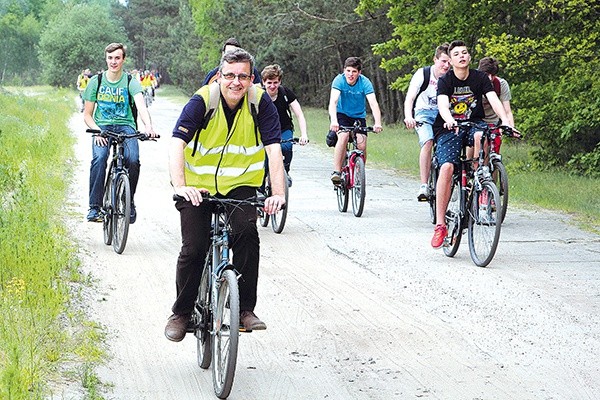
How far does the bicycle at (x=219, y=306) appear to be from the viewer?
19.0ft

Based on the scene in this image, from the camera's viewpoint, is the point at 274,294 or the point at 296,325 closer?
the point at 296,325

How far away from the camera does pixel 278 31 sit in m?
43.9

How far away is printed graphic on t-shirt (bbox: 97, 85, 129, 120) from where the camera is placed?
443 inches

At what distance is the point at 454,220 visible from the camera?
1053cm

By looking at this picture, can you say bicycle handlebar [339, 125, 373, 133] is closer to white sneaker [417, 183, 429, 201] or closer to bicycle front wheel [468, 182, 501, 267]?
white sneaker [417, 183, 429, 201]

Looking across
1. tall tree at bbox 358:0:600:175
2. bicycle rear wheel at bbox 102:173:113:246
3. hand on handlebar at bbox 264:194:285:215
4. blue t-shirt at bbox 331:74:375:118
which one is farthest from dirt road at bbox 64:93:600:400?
tall tree at bbox 358:0:600:175

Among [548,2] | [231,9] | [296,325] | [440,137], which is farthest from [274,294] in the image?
[231,9]

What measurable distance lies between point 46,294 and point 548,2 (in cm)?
1420

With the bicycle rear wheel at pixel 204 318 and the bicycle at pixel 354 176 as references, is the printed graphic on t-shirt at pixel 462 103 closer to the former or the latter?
the bicycle at pixel 354 176

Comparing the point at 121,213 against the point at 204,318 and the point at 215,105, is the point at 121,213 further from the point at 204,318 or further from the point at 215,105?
the point at 215,105

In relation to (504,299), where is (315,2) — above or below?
above

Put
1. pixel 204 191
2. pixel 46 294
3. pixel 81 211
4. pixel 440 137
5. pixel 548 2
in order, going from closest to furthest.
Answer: pixel 204 191
pixel 46 294
pixel 440 137
pixel 81 211
pixel 548 2

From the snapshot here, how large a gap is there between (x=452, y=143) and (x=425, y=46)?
1115cm

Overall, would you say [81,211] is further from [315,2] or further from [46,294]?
[315,2]
